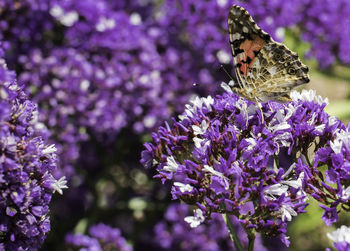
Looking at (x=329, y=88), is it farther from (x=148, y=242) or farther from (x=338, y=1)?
(x=148, y=242)

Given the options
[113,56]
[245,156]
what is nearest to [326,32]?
[113,56]

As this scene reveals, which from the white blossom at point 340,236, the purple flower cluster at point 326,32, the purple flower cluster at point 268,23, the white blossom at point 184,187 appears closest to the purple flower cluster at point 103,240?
the white blossom at point 184,187

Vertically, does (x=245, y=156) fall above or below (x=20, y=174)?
above

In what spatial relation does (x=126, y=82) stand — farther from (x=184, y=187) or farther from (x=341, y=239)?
(x=341, y=239)

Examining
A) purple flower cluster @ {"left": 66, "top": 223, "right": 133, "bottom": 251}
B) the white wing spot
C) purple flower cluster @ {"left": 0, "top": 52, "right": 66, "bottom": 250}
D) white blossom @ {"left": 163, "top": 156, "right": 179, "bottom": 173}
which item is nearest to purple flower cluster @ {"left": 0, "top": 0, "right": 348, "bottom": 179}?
purple flower cluster @ {"left": 66, "top": 223, "right": 133, "bottom": 251}

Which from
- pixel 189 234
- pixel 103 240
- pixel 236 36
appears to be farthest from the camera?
pixel 189 234

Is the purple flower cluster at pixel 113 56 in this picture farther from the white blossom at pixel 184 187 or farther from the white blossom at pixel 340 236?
the white blossom at pixel 340 236

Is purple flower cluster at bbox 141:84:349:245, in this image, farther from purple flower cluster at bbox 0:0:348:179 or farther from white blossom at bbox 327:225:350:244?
purple flower cluster at bbox 0:0:348:179
